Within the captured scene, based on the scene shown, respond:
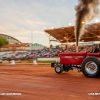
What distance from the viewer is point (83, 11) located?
519 inches

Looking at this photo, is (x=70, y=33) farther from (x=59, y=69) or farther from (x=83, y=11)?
(x=59, y=69)

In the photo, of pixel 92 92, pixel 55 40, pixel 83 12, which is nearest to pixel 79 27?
pixel 83 12

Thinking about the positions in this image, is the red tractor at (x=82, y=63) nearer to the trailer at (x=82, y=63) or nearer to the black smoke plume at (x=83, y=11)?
the trailer at (x=82, y=63)

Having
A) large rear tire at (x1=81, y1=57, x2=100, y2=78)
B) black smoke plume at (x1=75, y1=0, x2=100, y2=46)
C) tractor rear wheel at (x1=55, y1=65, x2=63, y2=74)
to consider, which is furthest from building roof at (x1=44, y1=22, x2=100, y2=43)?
large rear tire at (x1=81, y1=57, x2=100, y2=78)

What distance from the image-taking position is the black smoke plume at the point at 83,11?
12.6 m

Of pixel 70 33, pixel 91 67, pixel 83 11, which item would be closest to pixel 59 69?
pixel 91 67

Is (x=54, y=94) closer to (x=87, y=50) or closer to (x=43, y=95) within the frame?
(x=43, y=95)

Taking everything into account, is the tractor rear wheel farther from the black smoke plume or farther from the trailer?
the black smoke plume

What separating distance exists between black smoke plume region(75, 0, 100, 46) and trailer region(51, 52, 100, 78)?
2.99 metres

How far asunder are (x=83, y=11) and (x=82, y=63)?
17.3 feet

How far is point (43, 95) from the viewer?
5.64 metres

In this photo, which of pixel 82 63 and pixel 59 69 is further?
pixel 59 69

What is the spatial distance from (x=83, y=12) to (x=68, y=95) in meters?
8.75

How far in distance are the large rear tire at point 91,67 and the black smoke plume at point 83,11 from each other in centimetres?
423
